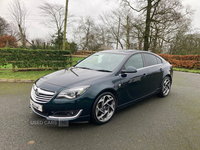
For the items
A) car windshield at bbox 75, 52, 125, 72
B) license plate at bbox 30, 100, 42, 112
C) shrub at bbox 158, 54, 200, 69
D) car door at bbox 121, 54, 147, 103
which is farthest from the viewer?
shrub at bbox 158, 54, 200, 69

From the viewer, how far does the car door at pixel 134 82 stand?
11.4ft

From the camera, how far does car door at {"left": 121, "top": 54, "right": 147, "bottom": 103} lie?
3.48m

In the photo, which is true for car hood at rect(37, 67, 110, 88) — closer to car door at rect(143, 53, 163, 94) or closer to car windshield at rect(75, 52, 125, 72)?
car windshield at rect(75, 52, 125, 72)

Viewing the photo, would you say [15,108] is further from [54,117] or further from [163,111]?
[163,111]

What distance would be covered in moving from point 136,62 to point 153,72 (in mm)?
704

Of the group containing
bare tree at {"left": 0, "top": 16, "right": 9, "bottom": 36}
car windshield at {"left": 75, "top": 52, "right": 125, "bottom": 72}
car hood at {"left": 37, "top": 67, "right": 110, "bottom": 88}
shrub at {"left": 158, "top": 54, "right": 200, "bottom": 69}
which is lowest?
car hood at {"left": 37, "top": 67, "right": 110, "bottom": 88}

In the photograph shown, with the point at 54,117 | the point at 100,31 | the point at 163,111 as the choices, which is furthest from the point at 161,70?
the point at 100,31

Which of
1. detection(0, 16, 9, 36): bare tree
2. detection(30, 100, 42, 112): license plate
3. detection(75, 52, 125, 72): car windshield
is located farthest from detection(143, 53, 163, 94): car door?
detection(0, 16, 9, 36): bare tree

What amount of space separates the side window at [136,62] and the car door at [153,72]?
24 cm

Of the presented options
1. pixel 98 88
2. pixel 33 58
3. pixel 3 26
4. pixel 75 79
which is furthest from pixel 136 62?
pixel 3 26

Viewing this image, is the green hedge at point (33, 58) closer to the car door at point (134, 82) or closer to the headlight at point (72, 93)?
the car door at point (134, 82)

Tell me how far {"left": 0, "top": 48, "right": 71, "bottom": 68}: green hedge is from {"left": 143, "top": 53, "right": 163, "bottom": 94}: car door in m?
7.14

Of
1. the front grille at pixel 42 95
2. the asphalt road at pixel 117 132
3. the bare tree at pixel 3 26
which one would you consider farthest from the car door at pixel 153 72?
the bare tree at pixel 3 26

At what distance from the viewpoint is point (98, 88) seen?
9.64 feet
